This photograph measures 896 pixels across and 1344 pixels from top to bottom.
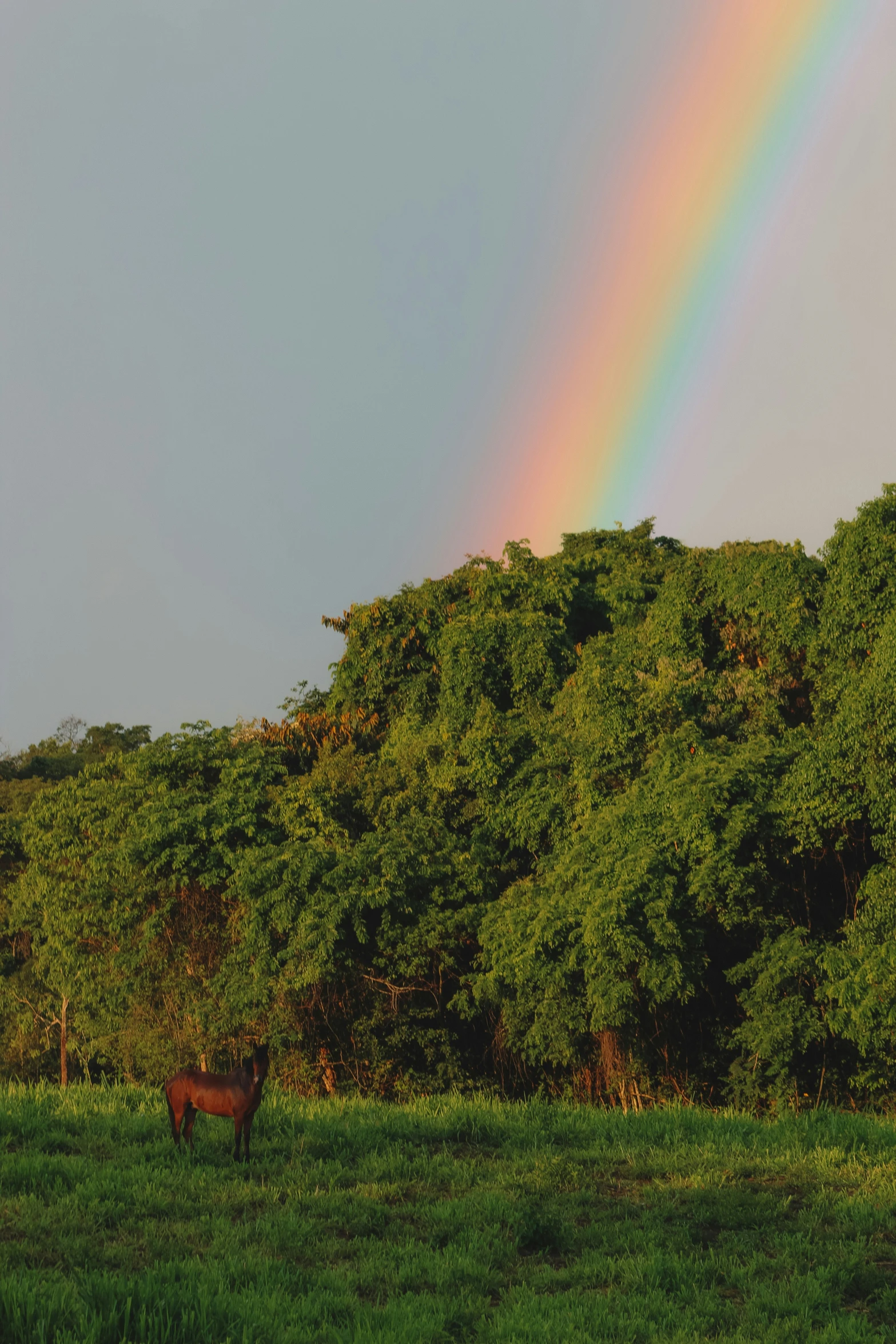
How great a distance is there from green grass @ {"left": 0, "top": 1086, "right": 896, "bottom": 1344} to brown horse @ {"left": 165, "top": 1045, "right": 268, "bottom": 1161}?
271 mm

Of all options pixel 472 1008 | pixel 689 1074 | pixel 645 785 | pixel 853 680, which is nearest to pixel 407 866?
pixel 472 1008

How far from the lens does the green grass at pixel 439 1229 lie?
16.3 ft

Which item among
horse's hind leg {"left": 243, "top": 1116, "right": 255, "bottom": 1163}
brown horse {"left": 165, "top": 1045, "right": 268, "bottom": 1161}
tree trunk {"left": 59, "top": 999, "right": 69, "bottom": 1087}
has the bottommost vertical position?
tree trunk {"left": 59, "top": 999, "right": 69, "bottom": 1087}

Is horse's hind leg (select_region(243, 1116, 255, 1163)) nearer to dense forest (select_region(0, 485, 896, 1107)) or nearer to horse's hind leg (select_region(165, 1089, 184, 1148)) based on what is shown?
horse's hind leg (select_region(165, 1089, 184, 1148))

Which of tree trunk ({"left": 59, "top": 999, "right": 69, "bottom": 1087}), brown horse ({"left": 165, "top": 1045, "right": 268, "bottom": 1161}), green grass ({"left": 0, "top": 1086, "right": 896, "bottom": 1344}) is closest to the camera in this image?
green grass ({"left": 0, "top": 1086, "right": 896, "bottom": 1344})

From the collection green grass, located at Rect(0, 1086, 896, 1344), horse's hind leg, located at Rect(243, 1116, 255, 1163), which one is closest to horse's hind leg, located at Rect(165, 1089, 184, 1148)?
green grass, located at Rect(0, 1086, 896, 1344)

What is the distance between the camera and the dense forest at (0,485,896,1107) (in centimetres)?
1742

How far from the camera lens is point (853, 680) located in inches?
711

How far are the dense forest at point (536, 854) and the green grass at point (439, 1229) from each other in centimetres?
791

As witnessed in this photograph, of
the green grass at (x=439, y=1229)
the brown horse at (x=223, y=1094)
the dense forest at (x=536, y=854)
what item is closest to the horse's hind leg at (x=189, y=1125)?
the brown horse at (x=223, y=1094)

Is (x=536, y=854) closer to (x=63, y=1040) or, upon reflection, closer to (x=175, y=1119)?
(x=63, y=1040)

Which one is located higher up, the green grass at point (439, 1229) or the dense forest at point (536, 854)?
the dense forest at point (536, 854)

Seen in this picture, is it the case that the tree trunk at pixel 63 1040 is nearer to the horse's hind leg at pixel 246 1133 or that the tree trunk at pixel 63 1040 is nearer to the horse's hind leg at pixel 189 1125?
the horse's hind leg at pixel 189 1125

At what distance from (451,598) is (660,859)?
39.6 feet
